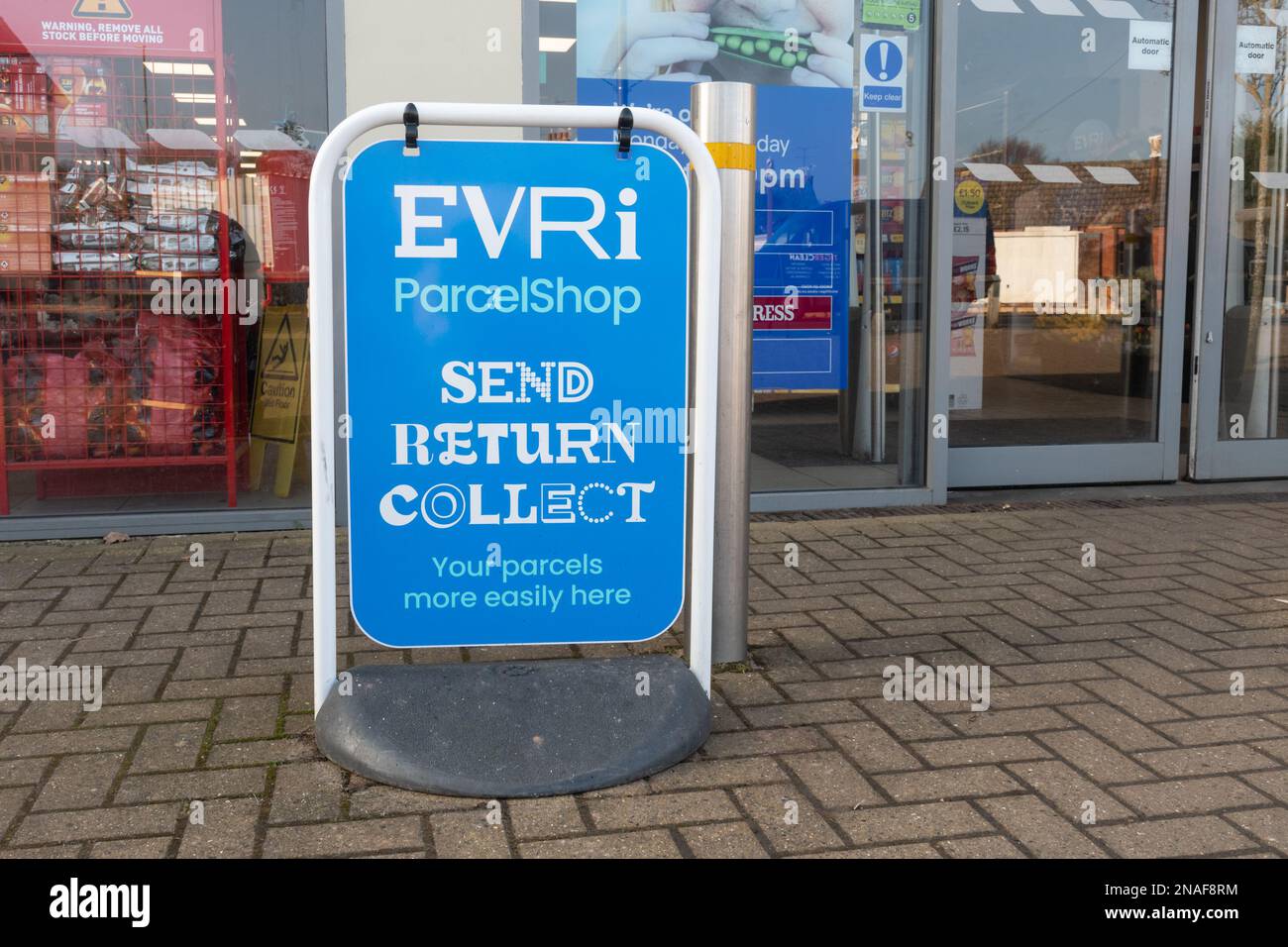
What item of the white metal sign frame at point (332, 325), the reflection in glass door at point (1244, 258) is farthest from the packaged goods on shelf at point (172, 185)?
the reflection in glass door at point (1244, 258)

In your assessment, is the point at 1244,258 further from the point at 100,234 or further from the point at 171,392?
the point at 100,234

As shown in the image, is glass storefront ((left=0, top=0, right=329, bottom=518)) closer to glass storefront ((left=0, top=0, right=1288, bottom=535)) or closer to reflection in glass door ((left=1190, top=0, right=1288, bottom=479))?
glass storefront ((left=0, top=0, right=1288, bottom=535))

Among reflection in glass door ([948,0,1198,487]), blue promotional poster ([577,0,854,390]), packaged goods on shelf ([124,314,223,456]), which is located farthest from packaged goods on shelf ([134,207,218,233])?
reflection in glass door ([948,0,1198,487])

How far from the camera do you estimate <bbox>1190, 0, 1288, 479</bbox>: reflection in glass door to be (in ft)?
22.3

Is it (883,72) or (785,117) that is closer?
(785,117)

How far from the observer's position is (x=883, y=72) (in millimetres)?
6145

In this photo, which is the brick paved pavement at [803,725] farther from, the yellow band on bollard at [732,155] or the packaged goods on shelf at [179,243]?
the yellow band on bollard at [732,155]

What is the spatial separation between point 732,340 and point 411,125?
1.15 metres

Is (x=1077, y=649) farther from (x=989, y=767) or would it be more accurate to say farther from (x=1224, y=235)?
(x=1224, y=235)

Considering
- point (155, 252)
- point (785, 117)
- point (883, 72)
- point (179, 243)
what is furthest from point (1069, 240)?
point (155, 252)

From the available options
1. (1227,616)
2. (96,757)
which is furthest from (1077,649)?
(96,757)

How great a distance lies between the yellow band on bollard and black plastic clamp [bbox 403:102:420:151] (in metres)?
0.88

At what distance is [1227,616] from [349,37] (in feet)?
13.7

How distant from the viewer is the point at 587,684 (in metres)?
3.29
